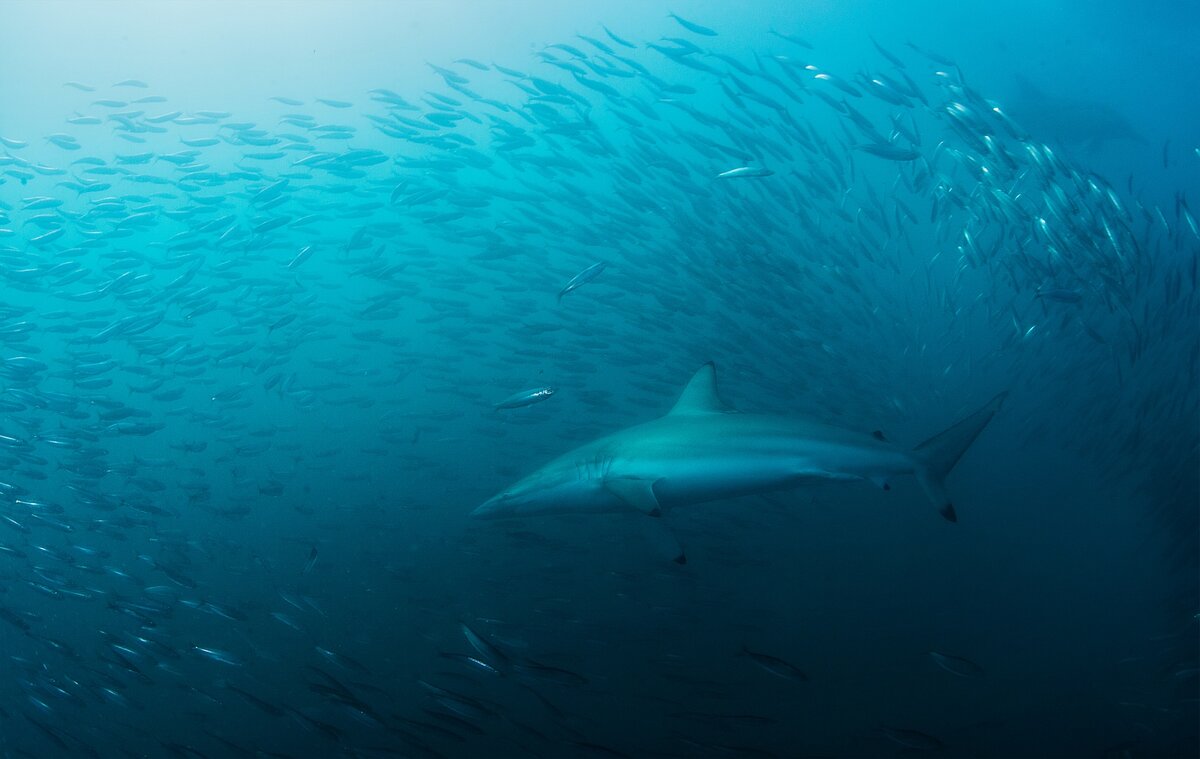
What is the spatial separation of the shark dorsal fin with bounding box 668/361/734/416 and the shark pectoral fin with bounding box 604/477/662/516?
518 millimetres

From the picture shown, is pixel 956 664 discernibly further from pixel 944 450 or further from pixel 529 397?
pixel 529 397

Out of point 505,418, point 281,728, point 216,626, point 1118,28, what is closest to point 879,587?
point 505,418

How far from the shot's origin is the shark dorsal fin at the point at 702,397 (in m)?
3.79

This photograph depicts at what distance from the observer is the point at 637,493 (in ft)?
11.4

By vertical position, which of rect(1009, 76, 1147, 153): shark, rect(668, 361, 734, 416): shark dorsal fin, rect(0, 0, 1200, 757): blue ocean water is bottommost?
rect(0, 0, 1200, 757): blue ocean water

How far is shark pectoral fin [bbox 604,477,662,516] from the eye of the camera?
3428mm

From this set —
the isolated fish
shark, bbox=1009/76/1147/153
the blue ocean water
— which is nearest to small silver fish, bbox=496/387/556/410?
the blue ocean water

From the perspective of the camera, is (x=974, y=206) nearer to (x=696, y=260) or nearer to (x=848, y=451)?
(x=696, y=260)

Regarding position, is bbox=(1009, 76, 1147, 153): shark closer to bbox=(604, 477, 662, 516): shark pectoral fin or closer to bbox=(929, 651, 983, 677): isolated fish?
bbox=(929, 651, 983, 677): isolated fish

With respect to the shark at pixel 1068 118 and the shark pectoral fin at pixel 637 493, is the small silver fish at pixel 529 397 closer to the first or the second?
the shark pectoral fin at pixel 637 493

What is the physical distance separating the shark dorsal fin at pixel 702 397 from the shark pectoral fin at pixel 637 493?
1.70 feet

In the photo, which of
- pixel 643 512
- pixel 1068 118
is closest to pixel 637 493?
pixel 643 512

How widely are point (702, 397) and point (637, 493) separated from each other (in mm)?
767

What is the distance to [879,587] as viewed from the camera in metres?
11.3
